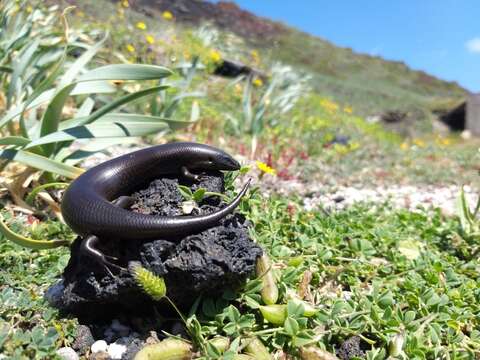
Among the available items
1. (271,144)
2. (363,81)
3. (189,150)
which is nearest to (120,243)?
(189,150)

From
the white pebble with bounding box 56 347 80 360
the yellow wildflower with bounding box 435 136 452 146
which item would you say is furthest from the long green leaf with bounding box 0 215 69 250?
the yellow wildflower with bounding box 435 136 452 146

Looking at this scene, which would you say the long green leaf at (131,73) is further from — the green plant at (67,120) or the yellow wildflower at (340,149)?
the yellow wildflower at (340,149)

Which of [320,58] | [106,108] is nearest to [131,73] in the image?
[106,108]

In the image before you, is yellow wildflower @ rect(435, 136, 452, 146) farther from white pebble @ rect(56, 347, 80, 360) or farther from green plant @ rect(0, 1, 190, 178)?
white pebble @ rect(56, 347, 80, 360)

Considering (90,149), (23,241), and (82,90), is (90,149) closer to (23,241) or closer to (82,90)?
(82,90)

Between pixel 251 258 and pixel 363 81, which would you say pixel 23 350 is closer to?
pixel 251 258

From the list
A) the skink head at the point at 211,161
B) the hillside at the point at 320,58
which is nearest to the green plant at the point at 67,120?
the skink head at the point at 211,161
